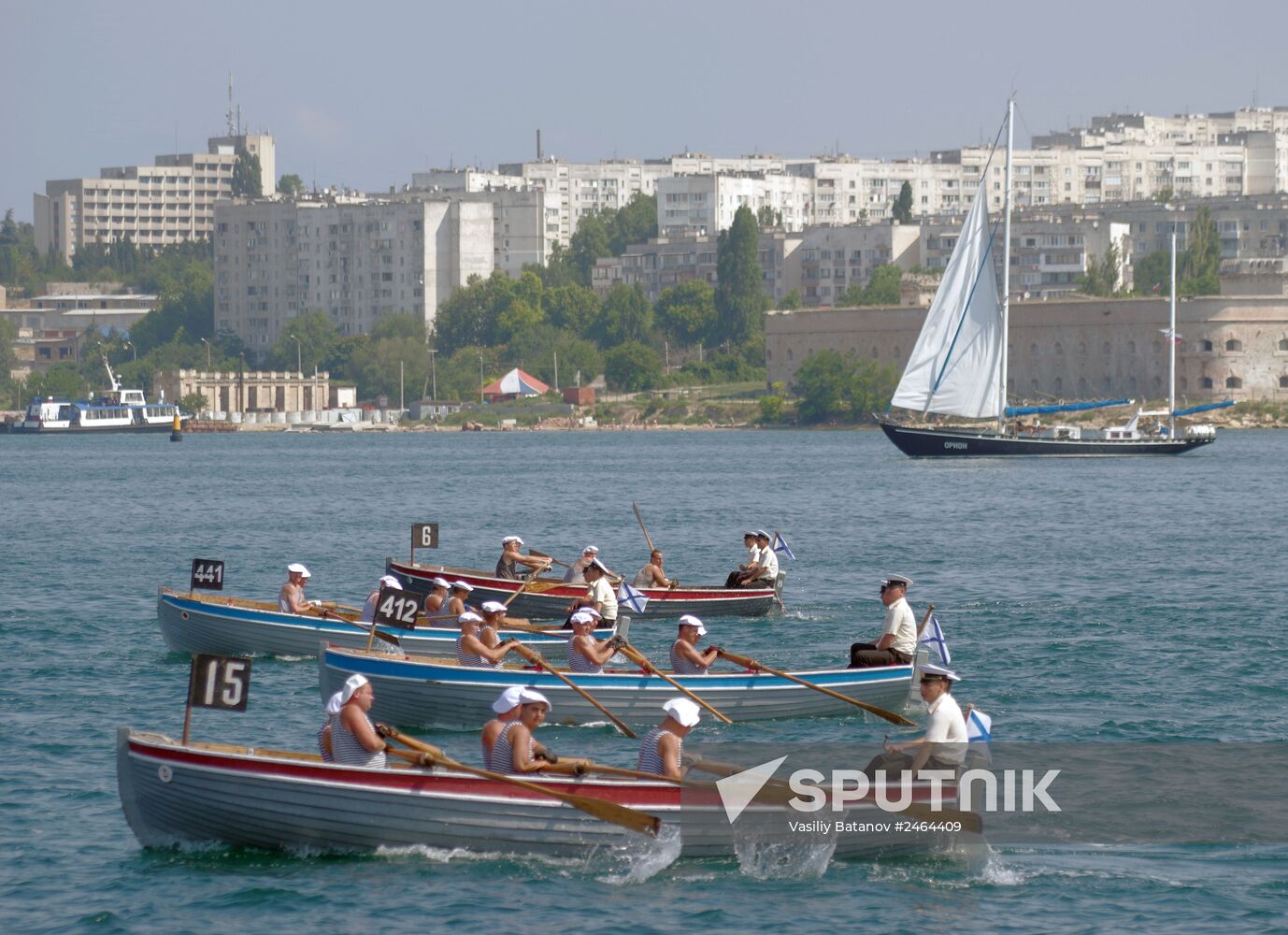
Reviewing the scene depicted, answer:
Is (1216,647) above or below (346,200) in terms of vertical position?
below

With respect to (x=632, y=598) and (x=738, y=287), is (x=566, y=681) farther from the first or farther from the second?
(x=738, y=287)

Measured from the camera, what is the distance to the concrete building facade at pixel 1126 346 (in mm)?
A: 115812

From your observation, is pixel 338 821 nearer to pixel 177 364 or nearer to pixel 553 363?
pixel 553 363

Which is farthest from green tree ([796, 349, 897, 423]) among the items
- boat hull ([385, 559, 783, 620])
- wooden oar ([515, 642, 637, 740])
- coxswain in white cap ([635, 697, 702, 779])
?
coxswain in white cap ([635, 697, 702, 779])

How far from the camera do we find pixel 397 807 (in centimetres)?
1638

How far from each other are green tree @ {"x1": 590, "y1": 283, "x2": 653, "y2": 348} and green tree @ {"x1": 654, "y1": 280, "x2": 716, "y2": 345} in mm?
1023

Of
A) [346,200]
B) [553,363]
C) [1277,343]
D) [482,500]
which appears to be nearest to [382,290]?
[346,200]

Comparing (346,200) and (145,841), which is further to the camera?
(346,200)

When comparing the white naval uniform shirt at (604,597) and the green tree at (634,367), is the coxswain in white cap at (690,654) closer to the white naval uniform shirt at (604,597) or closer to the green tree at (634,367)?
the white naval uniform shirt at (604,597)

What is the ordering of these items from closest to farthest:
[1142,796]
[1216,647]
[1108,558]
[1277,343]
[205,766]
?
[205,766], [1142,796], [1216,647], [1108,558], [1277,343]

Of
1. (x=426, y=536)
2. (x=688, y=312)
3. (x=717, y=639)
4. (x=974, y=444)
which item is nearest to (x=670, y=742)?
(x=717, y=639)

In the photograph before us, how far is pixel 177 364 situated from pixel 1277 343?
85835 mm

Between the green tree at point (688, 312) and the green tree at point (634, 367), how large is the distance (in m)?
6.21

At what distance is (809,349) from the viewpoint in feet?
426
